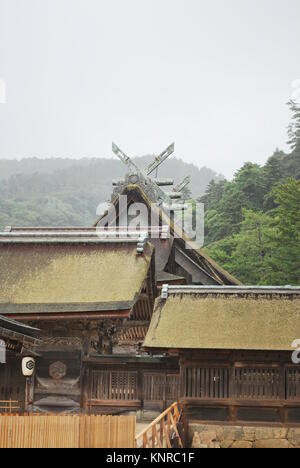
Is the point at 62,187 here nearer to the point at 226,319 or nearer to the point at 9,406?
the point at 9,406

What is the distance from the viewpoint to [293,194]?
42.3 metres

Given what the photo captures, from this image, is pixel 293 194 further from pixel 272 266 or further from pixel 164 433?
pixel 164 433

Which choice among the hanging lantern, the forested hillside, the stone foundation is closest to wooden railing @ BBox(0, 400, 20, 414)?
the hanging lantern

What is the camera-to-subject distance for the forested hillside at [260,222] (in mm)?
40750

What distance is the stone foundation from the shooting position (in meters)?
20.7

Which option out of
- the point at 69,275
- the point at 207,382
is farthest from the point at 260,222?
the point at 207,382

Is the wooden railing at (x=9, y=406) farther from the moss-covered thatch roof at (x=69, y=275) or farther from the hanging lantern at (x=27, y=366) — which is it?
the moss-covered thatch roof at (x=69, y=275)

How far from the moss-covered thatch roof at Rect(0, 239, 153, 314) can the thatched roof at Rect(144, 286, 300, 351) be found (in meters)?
1.43

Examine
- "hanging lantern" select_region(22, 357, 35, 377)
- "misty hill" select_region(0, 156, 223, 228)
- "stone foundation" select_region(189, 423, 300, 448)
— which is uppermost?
"misty hill" select_region(0, 156, 223, 228)

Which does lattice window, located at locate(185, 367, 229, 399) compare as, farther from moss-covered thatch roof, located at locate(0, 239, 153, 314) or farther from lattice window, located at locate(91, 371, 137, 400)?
moss-covered thatch roof, located at locate(0, 239, 153, 314)

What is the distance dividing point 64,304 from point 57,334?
1.34 metres

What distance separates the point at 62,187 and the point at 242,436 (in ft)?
402

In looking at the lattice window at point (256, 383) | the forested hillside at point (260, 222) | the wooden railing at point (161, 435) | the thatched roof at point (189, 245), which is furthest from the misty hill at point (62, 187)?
the wooden railing at point (161, 435)

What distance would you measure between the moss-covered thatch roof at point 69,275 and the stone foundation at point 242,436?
177 inches
